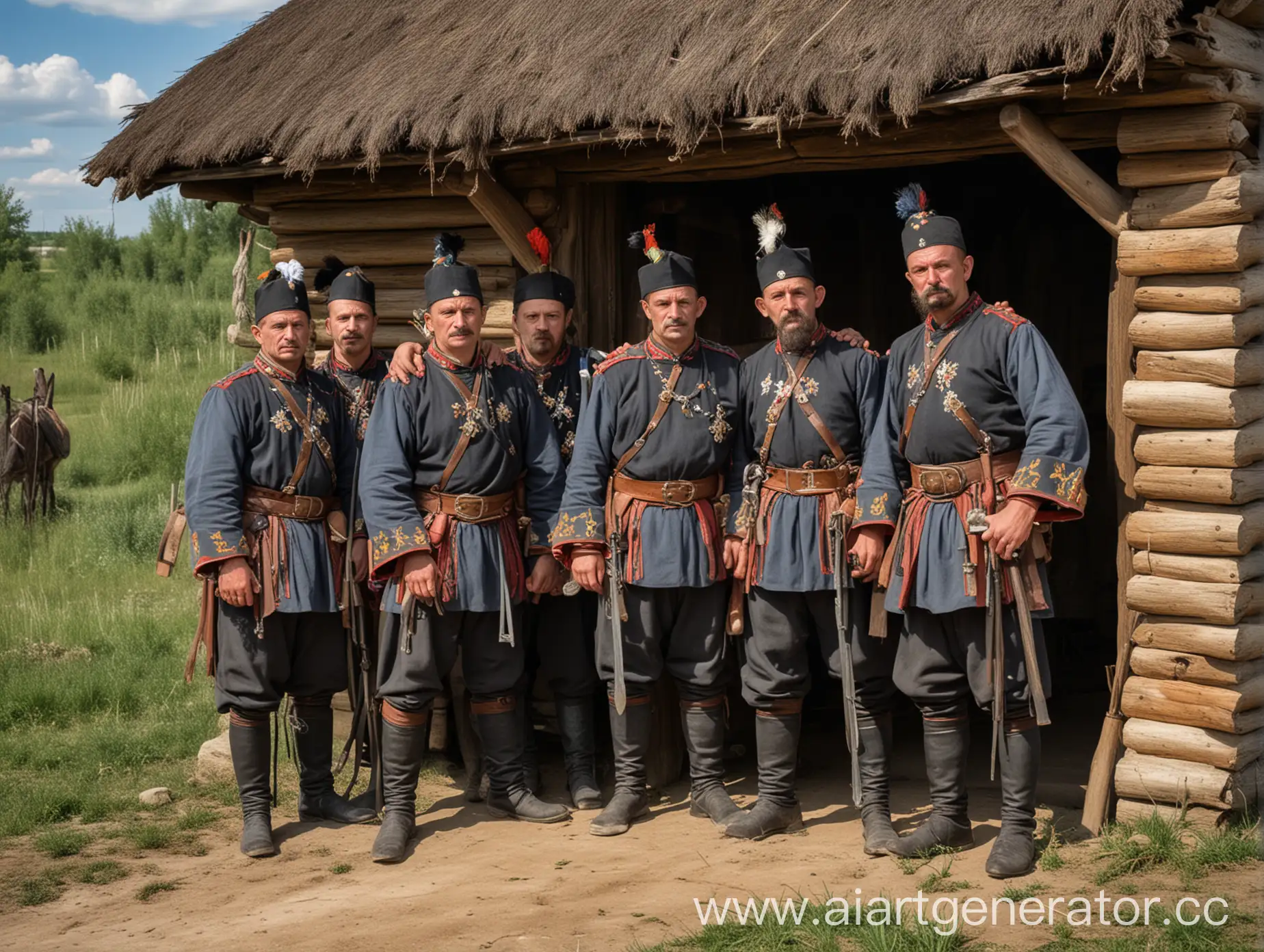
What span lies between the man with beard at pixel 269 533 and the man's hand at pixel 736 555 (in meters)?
1.39

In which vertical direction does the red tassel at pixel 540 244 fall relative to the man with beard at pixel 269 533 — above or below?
above

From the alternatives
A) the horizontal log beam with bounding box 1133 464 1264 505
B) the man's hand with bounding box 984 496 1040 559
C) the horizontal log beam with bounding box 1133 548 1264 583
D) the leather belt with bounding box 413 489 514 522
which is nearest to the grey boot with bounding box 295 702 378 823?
the leather belt with bounding box 413 489 514 522

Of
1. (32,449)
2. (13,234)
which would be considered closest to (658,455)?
(32,449)

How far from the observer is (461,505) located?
4984mm

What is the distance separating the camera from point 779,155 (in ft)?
17.2

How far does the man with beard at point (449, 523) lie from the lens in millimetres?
4902

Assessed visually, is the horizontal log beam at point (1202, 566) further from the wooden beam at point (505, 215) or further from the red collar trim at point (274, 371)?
the red collar trim at point (274, 371)

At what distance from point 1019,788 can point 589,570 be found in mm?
→ 1632

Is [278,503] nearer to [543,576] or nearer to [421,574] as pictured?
[421,574]

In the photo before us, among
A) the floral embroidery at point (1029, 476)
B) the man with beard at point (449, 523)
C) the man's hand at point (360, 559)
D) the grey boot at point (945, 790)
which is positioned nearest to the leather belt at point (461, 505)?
the man with beard at point (449, 523)

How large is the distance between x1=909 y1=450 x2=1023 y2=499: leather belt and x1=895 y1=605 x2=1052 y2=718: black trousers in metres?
0.39

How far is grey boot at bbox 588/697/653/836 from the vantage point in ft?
16.6

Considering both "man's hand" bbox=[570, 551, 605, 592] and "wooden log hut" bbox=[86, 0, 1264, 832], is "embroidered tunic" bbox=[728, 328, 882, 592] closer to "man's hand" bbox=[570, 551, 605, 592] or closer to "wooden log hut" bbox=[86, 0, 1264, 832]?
"man's hand" bbox=[570, 551, 605, 592]

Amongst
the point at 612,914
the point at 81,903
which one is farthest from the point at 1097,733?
the point at 81,903
